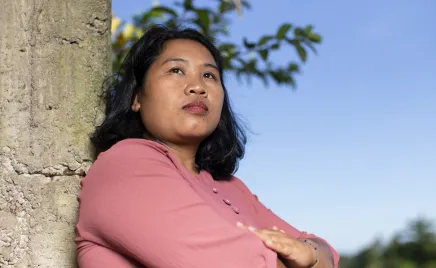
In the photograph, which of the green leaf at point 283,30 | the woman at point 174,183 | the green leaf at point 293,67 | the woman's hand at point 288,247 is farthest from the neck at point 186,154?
the green leaf at point 293,67

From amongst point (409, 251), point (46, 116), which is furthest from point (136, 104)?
point (409, 251)

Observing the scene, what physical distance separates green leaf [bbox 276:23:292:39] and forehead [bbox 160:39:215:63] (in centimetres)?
98

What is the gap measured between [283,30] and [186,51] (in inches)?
43.5

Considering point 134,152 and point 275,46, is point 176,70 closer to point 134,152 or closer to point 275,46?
point 134,152

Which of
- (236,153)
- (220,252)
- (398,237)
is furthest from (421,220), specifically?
(220,252)

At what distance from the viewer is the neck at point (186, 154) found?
2.11 metres

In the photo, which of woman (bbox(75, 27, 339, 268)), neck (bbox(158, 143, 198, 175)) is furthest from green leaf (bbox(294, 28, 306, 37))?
neck (bbox(158, 143, 198, 175))

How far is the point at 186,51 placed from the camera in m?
2.12

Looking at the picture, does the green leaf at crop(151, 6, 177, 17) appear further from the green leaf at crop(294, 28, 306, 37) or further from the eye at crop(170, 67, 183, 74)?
the eye at crop(170, 67, 183, 74)

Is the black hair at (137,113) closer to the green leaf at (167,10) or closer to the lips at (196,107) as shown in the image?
the lips at (196,107)

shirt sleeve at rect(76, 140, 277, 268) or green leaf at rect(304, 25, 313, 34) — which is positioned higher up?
green leaf at rect(304, 25, 313, 34)

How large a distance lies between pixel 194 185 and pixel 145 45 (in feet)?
1.88

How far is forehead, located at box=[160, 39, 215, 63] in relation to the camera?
211 centimetres

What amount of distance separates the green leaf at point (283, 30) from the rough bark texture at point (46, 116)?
1.16 metres
